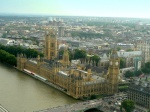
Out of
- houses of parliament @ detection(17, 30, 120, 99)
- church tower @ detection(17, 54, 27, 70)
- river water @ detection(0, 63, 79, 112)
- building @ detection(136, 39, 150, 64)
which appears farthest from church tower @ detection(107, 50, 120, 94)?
building @ detection(136, 39, 150, 64)

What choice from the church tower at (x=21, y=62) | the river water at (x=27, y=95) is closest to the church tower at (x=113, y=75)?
the river water at (x=27, y=95)

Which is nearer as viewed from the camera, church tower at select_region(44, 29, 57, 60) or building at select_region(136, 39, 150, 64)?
church tower at select_region(44, 29, 57, 60)

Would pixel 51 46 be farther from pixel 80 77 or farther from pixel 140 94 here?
pixel 140 94

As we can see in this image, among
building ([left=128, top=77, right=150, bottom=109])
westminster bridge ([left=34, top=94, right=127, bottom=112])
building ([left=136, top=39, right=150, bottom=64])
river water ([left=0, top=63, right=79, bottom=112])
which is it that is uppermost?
building ([left=136, top=39, right=150, bottom=64])

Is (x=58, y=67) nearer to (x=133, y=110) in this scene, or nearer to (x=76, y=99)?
(x=76, y=99)

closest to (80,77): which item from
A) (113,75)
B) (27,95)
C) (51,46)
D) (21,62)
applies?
(113,75)

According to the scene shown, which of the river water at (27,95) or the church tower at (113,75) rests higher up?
the church tower at (113,75)

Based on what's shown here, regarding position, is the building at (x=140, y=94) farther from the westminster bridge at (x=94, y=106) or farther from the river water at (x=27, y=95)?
the river water at (x=27, y=95)

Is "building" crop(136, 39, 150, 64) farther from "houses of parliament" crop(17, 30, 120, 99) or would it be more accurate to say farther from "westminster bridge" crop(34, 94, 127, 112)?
"westminster bridge" crop(34, 94, 127, 112)
